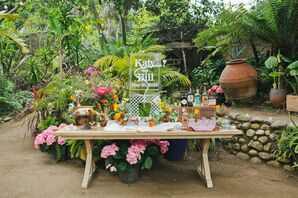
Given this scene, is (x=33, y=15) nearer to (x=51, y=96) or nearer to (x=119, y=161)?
(x=51, y=96)

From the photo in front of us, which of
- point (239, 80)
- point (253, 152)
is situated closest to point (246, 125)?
point (253, 152)

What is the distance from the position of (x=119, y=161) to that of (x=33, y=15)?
28.2ft

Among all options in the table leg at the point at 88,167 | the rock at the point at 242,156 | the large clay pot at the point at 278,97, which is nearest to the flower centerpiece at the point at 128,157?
the table leg at the point at 88,167

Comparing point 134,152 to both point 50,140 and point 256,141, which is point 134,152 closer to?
point 50,140

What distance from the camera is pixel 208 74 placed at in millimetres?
6172

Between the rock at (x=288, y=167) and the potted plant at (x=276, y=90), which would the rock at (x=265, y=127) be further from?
the potted plant at (x=276, y=90)

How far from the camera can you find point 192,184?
10.7 ft

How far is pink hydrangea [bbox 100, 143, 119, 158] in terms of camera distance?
3219 mm

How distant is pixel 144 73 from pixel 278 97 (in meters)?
2.23

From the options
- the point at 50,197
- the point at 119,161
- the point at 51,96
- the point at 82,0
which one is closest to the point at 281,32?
the point at 119,161

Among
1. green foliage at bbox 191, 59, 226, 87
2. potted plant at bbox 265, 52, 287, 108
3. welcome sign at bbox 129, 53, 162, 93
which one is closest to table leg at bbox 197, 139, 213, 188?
welcome sign at bbox 129, 53, 162, 93

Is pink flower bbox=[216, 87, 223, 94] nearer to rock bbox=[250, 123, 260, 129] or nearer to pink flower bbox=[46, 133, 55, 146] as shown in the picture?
rock bbox=[250, 123, 260, 129]

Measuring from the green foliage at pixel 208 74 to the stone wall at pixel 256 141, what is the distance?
69.2 inches

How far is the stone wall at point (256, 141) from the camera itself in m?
3.81
